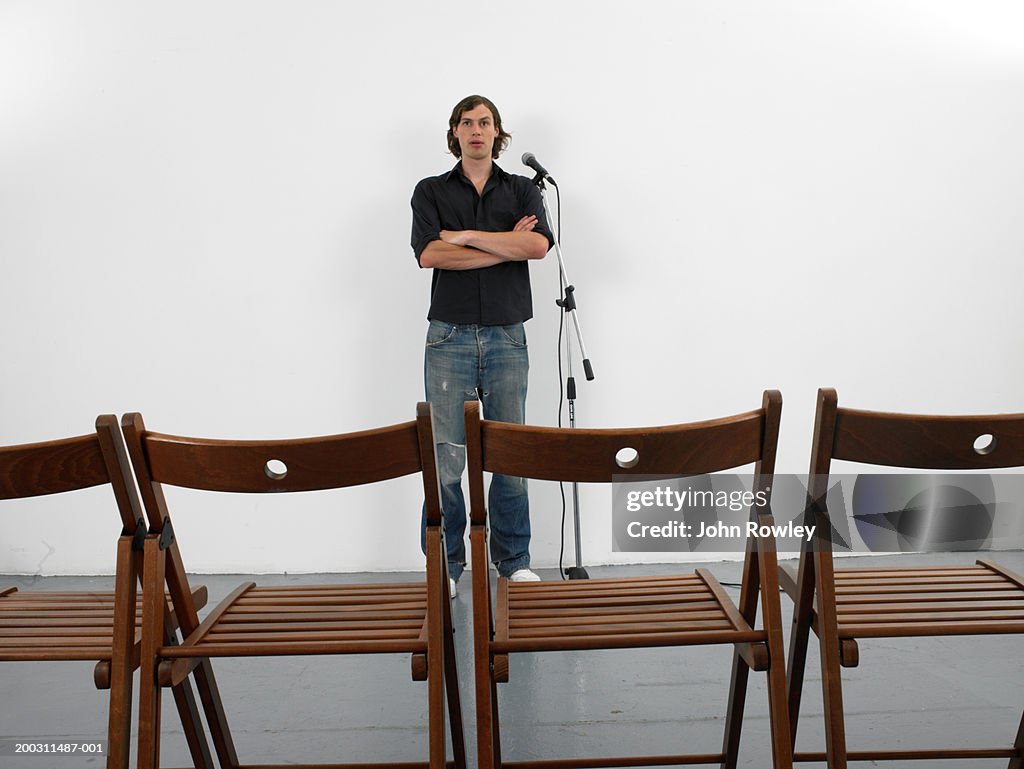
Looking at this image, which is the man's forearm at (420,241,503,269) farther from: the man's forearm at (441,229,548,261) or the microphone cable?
the microphone cable

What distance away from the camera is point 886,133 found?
11.6 ft

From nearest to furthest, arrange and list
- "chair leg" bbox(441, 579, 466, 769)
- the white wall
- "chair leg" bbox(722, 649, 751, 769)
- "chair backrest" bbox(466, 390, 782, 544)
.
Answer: "chair backrest" bbox(466, 390, 782, 544) < "chair leg" bbox(441, 579, 466, 769) < "chair leg" bbox(722, 649, 751, 769) < the white wall

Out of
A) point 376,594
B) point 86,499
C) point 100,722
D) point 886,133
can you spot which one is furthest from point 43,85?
point 886,133

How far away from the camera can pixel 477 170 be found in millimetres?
3230

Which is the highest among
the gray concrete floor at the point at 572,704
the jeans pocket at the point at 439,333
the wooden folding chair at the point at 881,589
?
the jeans pocket at the point at 439,333

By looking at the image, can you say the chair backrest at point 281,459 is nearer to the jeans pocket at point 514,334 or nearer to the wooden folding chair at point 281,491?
the wooden folding chair at point 281,491

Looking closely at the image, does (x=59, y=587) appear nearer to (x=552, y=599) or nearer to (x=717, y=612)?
(x=552, y=599)

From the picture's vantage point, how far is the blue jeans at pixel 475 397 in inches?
124

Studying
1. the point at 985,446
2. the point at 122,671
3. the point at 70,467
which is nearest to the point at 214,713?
the point at 122,671

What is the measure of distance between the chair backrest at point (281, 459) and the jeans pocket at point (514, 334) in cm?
168

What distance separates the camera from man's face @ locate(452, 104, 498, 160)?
316 centimetres

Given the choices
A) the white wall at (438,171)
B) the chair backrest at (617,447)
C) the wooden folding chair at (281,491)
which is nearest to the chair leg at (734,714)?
the chair backrest at (617,447)

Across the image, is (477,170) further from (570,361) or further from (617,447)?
(617,447)

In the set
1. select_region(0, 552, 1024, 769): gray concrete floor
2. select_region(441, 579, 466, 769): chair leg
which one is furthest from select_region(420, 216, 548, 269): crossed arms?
select_region(441, 579, 466, 769): chair leg
